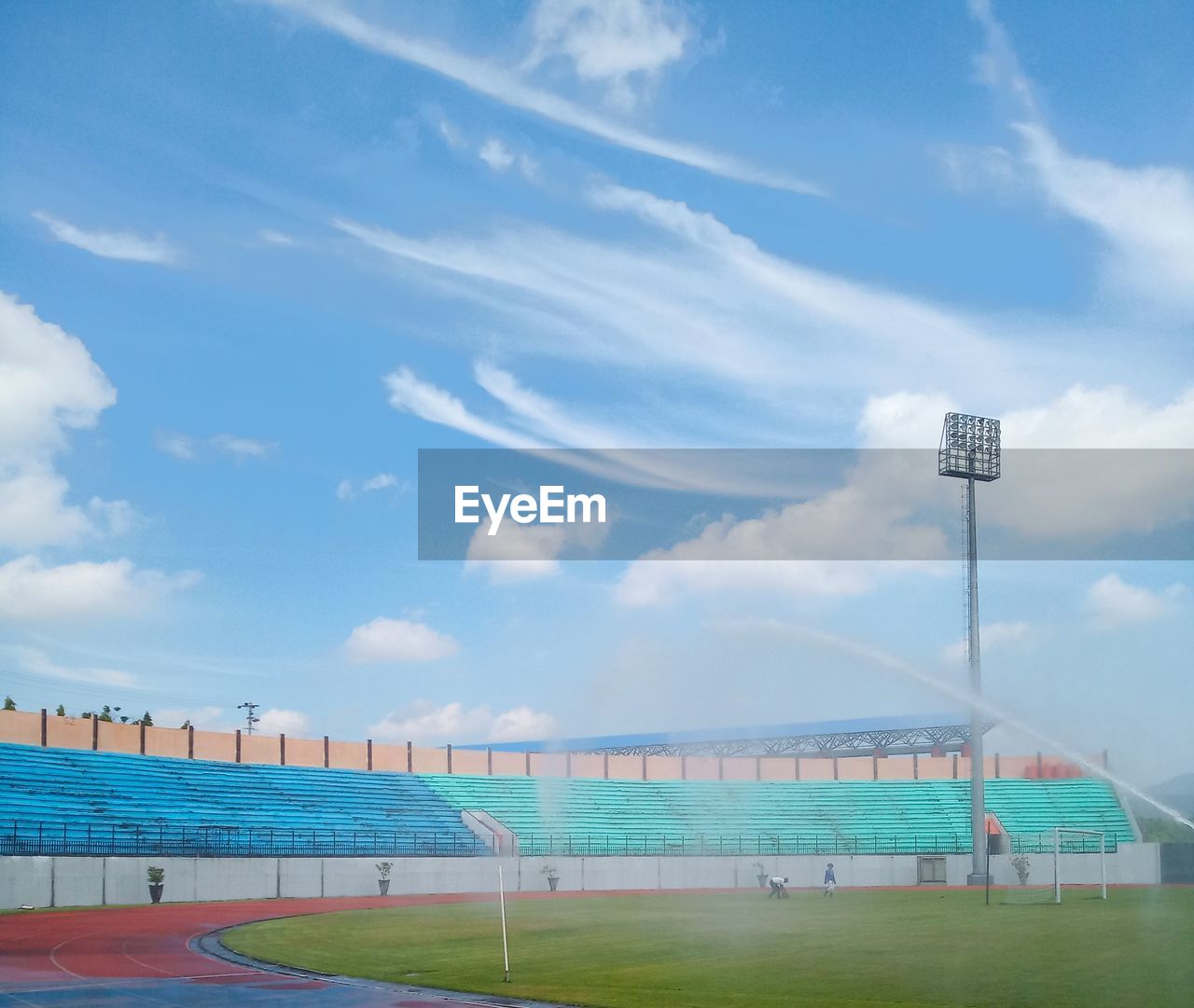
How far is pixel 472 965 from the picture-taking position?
2497 centimetres

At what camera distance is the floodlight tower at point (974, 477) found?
206 ft

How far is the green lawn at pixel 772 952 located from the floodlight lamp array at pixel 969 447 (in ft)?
93.1

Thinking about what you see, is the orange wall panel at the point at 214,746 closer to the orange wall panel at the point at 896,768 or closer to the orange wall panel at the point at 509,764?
the orange wall panel at the point at 509,764

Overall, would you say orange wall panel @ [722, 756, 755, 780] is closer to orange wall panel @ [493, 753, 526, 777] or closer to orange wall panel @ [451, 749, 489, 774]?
orange wall panel @ [493, 753, 526, 777]

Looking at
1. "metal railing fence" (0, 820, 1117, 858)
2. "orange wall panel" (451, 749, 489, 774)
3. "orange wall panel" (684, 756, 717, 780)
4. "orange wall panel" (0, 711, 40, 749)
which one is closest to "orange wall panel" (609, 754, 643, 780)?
"orange wall panel" (684, 756, 717, 780)

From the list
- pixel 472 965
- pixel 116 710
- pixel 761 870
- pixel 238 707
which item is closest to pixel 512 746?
pixel 116 710

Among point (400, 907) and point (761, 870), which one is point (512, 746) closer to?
point (761, 870)

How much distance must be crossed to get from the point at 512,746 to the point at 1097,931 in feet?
238

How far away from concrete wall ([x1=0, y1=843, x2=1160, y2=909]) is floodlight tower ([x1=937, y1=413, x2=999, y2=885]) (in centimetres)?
296

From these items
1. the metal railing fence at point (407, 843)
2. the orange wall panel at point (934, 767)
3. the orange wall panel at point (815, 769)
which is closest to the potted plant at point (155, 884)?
the metal railing fence at point (407, 843)

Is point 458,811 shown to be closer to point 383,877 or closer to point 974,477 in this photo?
point 383,877

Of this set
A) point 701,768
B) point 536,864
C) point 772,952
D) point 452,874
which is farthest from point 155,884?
point 701,768

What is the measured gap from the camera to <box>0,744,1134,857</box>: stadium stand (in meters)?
51.2

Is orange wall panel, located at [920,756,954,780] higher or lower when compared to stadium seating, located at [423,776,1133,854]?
higher
